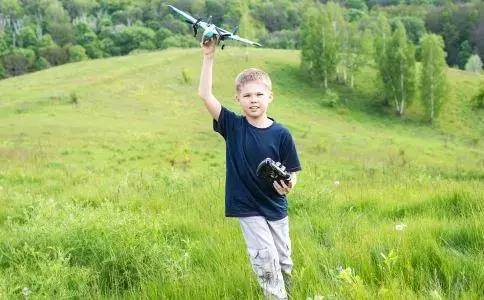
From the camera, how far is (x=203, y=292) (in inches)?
149

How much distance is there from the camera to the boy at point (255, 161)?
162 inches

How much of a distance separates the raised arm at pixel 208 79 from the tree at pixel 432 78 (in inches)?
2427

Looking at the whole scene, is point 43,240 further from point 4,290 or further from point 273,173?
point 273,173

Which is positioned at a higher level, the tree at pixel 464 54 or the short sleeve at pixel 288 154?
the short sleeve at pixel 288 154

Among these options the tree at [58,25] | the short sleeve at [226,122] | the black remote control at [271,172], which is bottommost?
the tree at [58,25]

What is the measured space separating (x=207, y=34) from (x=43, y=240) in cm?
281

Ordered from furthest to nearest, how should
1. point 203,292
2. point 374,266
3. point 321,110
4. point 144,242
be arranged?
point 321,110
point 144,242
point 374,266
point 203,292

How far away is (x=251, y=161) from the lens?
13.8ft

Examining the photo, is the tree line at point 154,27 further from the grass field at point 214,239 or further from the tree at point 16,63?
the grass field at point 214,239

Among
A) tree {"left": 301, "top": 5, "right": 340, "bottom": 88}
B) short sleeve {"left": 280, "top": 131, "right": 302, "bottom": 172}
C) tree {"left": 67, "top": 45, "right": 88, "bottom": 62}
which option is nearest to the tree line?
tree {"left": 67, "top": 45, "right": 88, "bottom": 62}

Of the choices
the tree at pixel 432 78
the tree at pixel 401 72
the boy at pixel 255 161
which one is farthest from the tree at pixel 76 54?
the boy at pixel 255 161

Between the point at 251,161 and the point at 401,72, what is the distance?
6459 centimetres

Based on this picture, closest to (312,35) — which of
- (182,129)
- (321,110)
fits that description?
(321,110)

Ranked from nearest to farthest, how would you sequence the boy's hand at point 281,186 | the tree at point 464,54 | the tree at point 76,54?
the boy's hand at point 281,186
the tree at point 464,54
the tree at point 76,54
